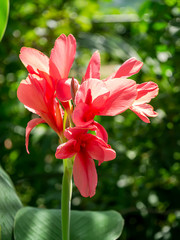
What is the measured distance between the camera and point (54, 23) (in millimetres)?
1451

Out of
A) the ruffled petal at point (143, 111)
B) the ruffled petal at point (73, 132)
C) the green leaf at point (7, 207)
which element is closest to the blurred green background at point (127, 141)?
the green leaf at point (7, 207)

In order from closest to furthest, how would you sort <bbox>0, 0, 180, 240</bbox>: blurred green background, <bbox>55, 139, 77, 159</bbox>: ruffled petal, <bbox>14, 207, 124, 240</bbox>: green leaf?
<bbox>55, 139, 77, 159</bbox>: ruffled petal
<bbox>14, 207, 124, 240</bbox>: green leaf
<bbox>0, 0, 180, 240</bbox>: blurred green background

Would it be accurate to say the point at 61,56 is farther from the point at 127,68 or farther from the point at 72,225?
the point at 72,225

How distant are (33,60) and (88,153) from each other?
0.47ft

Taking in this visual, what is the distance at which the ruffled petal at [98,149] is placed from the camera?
47cm

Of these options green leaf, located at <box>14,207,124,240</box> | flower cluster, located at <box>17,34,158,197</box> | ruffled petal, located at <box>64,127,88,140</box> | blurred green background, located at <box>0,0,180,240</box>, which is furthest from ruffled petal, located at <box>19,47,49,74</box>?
blurred green background, located at <box>0,0,180,240</box>

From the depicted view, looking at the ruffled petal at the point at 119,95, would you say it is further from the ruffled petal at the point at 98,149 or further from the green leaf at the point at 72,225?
the green leaf at the point at 72,225

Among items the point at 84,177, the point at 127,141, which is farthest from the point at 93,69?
the point at 127,141

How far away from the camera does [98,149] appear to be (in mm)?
478

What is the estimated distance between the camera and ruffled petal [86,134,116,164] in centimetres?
47

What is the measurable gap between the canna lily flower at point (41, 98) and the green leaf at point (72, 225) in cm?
22

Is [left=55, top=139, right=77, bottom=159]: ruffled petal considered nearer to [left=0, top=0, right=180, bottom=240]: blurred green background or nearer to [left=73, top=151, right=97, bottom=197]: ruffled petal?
[left=73, top=151, right=97, bottom=197]: ruffled petal

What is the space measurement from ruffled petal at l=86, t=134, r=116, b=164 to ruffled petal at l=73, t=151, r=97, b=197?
0.02 meters

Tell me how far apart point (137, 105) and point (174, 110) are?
0.58 m
